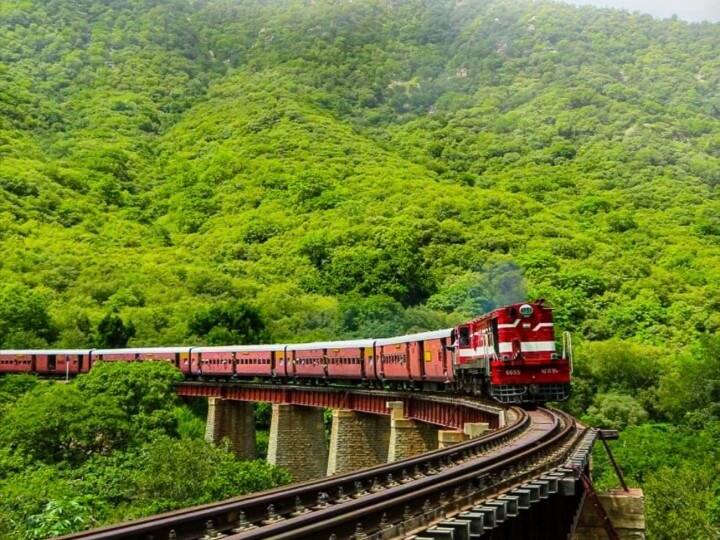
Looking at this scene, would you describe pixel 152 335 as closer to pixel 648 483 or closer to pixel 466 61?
pixel 648 483

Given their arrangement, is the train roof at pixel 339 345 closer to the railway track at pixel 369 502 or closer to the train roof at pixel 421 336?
the train roof at pixel 421 336

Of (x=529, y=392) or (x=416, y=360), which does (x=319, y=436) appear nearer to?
(x=416, y=360)

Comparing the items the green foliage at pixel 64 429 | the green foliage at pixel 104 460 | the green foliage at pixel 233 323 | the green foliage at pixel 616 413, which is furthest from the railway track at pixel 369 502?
the green foliage at pixel 233 323

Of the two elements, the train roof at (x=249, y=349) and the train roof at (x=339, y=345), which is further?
the train roof at (x=249, y=349)

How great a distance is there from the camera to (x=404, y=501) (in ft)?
37.4

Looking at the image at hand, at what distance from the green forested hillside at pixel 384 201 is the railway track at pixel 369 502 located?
28.6 metres

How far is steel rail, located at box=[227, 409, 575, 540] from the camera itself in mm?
9586

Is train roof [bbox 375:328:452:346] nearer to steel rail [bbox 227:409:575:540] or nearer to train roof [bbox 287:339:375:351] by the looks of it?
train roof [bbox 287:339:375:351]

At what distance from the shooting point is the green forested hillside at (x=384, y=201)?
78875 millimetres

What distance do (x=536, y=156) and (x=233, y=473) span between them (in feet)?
382

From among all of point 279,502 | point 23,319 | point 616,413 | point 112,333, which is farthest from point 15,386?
point 279,502

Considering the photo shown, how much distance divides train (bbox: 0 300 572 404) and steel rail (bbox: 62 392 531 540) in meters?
9.07

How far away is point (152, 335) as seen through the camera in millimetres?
82375

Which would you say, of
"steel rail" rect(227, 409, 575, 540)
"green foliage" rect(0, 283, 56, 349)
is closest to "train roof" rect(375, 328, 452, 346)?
"steel rail" rect(227, 409, 575, 540)
